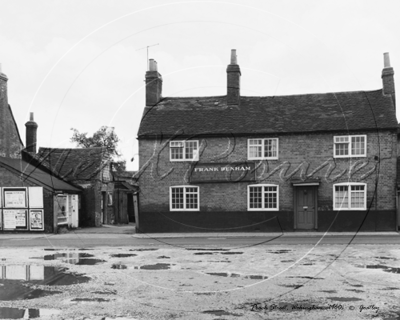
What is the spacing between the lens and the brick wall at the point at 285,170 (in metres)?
27.1

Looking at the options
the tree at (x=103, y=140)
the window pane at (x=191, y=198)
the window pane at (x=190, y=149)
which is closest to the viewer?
the window pane at (x=191, y=198)

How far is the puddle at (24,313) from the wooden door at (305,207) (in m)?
21.6

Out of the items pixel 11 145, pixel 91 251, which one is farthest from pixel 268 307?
pixel 11 145

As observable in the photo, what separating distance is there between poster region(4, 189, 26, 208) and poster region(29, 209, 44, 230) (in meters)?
0.76

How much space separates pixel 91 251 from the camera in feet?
57.5

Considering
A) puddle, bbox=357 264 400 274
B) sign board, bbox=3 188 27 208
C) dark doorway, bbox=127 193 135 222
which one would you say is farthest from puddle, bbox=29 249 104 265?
dark doorway, bbox=127 193 135 222

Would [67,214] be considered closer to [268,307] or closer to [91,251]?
[91,251]

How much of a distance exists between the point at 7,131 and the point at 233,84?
16165 millimetres

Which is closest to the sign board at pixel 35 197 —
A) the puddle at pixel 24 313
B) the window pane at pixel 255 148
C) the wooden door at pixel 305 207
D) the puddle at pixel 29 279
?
the window pane at pixel 255 148

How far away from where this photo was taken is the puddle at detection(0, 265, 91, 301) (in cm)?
953

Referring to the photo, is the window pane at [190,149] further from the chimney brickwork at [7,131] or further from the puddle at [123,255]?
the puddle at [123,255]

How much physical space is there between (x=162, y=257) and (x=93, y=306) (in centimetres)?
706

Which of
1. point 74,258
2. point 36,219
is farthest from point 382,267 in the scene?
point 36,219

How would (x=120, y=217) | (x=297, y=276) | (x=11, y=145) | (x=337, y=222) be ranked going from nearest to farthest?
(x=297, y=276) → (x=337, y=222) → (x=11, y=145) → (x=120, y=217)
